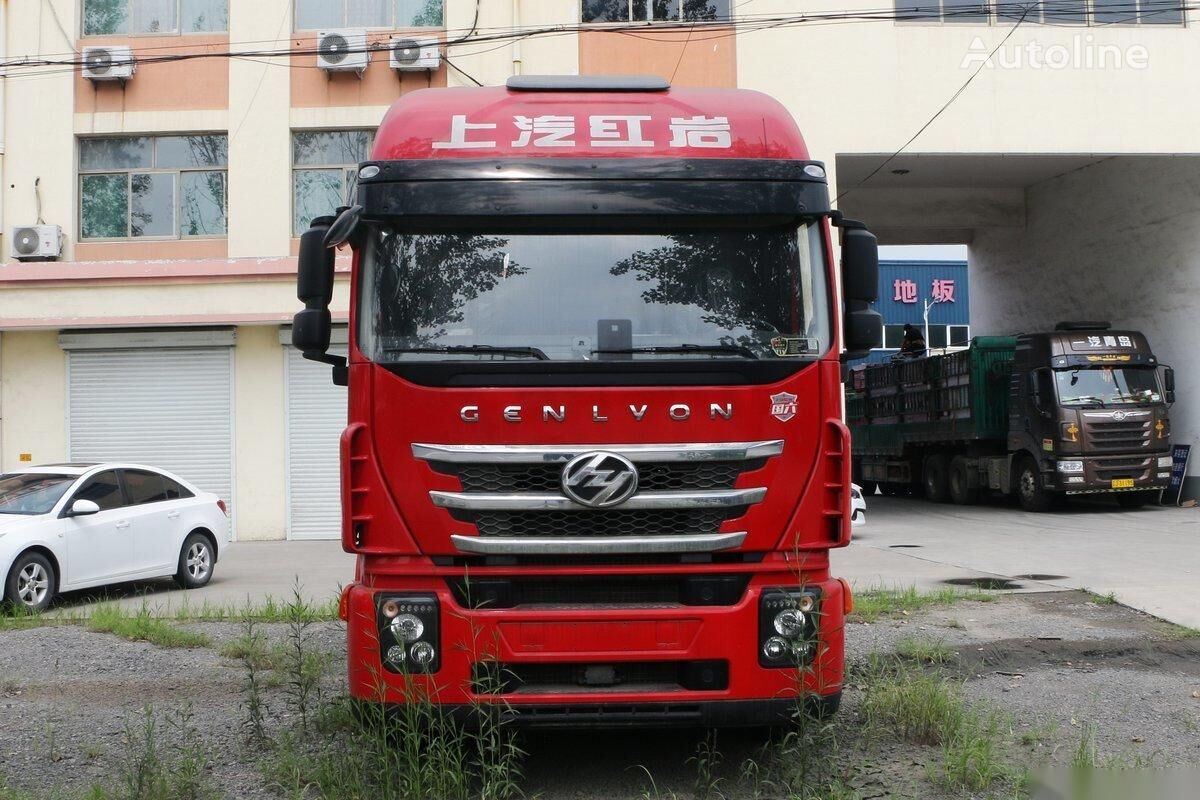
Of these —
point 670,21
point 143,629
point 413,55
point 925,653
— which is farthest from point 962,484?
point 143,629

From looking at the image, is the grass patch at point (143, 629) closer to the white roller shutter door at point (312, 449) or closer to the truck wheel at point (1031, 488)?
the white roller shutter door at point (312, 449)

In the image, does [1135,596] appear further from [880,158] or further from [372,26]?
[372,26]

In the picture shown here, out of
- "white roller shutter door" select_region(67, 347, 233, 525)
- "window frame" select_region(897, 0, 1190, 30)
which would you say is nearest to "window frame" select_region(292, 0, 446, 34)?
"white roller shutter door" select_region(67, 347, 233, 525)

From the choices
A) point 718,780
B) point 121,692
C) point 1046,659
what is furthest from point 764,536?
point 121,692

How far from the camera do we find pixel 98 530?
11.8m

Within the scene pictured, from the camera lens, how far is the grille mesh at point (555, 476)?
16.3ft

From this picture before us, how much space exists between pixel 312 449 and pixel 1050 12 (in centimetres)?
1396

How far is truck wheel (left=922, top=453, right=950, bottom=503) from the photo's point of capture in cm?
2562

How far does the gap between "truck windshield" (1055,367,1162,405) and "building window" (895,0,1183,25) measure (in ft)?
19.0

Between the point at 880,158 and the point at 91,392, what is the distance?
13.4 metres

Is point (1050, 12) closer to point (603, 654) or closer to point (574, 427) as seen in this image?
point (574, 427)

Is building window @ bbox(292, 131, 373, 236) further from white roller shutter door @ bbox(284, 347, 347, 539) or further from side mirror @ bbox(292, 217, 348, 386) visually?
side mirror @ bbox(292, 217, 348, 386)

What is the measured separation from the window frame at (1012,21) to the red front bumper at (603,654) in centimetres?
1702

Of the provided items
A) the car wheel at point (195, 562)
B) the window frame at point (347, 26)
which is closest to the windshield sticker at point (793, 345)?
the car wheel at point (195, 562)
